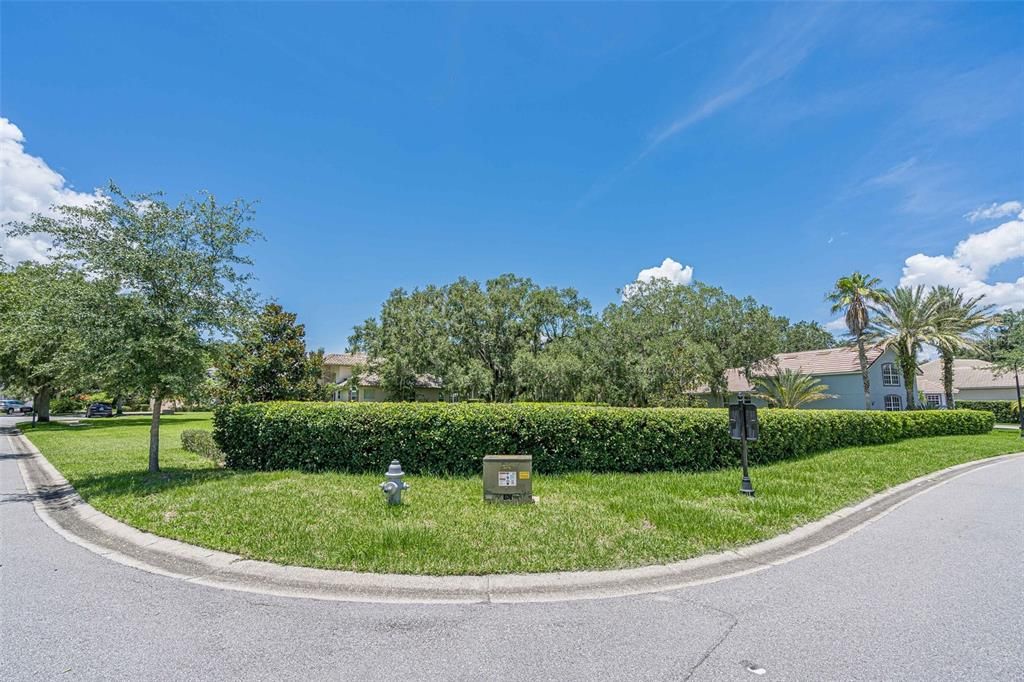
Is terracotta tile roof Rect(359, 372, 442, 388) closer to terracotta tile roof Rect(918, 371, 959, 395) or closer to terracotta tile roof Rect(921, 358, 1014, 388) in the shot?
terracotta tile roof Rect(921, 358, 1014, 388)

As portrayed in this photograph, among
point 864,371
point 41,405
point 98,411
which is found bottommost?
point 98,411

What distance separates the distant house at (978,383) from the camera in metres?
37.7

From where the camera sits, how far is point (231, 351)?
390 inches

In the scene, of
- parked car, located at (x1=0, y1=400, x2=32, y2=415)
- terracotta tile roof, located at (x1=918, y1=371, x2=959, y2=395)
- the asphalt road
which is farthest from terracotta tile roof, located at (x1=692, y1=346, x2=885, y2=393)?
parked car, located at (x1=0, y1=400, x2=32, y2=415)

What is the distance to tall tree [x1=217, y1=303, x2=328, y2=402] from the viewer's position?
2466 centimetres

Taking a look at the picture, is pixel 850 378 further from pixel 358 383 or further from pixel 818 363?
pixel 358 383

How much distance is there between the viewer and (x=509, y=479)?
6.96 meters

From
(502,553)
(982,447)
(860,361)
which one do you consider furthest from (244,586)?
(860,361)

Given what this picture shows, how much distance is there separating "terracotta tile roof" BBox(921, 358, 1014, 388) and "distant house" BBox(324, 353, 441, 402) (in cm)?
4141

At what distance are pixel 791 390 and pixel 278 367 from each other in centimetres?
2928

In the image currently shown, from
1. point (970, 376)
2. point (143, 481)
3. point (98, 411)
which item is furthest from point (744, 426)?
point (98, 411)

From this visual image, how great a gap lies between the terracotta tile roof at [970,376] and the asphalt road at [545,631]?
43483 millimetres

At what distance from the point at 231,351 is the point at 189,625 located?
25.0 ft

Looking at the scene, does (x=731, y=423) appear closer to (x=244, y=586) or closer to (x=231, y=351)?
(x=244, y=586)
